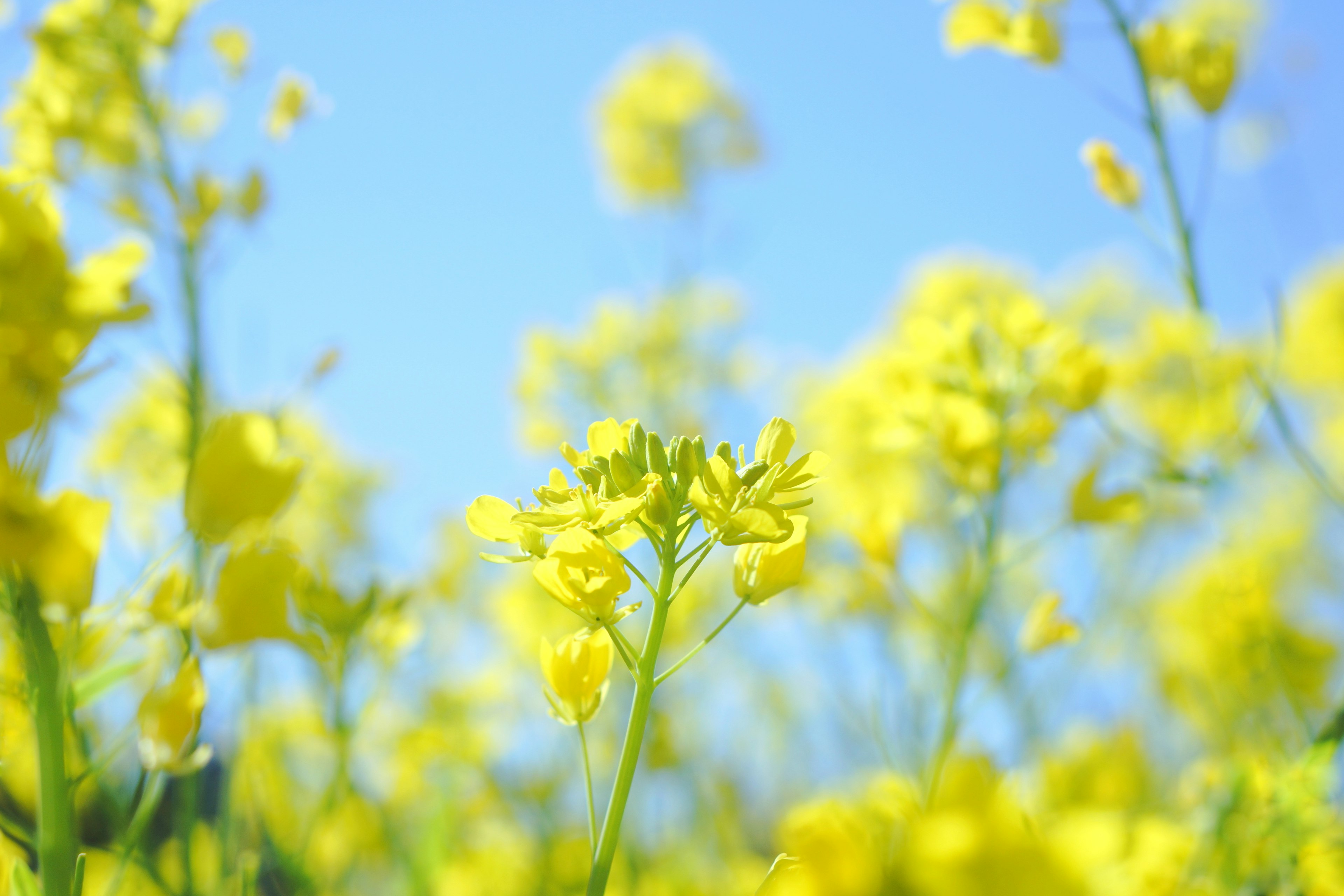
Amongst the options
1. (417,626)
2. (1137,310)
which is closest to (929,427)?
(417,626)

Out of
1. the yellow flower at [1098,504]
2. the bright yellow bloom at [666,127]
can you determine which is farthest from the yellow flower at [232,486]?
the bright yellow bloom at [666,127]

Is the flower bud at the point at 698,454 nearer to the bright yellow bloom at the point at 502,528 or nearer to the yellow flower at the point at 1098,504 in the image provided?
the bright yellow bloom at the point at 502,528

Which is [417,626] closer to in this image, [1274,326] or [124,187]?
[124,187]

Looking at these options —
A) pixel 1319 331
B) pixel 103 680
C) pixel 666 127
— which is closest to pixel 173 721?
pixel 103 680

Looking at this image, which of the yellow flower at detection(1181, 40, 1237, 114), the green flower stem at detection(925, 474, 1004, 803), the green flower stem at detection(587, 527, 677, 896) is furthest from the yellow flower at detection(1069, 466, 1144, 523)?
the green flower stem at detection(587, 527, 677, 896)

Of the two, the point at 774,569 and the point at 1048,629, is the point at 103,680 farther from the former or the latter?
the point at 1048,629
